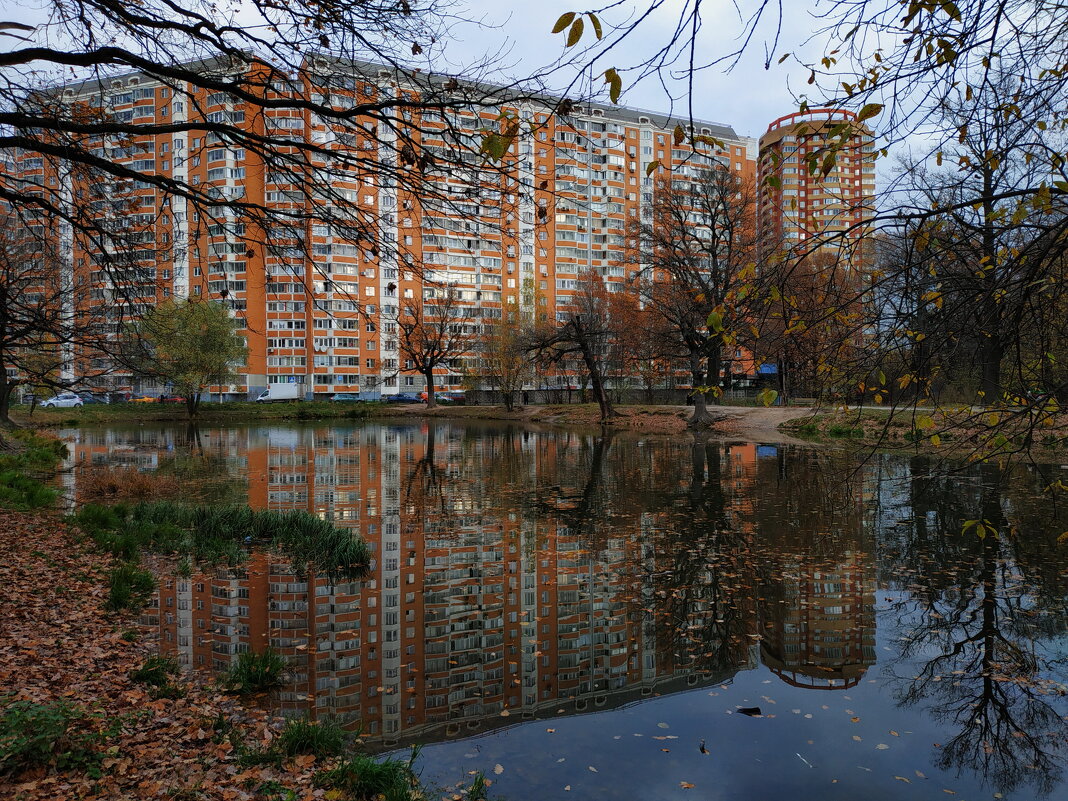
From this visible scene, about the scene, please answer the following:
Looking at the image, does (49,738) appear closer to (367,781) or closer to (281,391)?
(367,781)

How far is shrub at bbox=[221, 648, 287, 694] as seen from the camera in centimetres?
548

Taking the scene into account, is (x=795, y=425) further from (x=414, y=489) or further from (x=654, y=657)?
(x=654, y=657)

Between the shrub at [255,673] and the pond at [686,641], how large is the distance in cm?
24

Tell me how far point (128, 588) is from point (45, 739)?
4.26 metres

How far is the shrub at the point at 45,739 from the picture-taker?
3.54 meters

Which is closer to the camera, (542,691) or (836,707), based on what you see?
(836,707)

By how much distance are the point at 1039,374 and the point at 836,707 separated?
3144 mm

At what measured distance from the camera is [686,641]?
652 centimetres

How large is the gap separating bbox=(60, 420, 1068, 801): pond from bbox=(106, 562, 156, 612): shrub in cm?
24

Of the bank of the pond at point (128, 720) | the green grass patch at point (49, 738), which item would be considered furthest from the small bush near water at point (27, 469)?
the green grass patch at point (49, 738)

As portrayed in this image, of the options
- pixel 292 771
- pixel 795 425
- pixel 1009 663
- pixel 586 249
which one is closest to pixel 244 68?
pixel 292 771

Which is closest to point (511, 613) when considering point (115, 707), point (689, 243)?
point (115, 707)

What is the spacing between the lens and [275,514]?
38.1 ft

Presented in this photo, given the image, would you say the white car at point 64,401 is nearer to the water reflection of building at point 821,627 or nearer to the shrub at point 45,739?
the shrub at point 45,739
